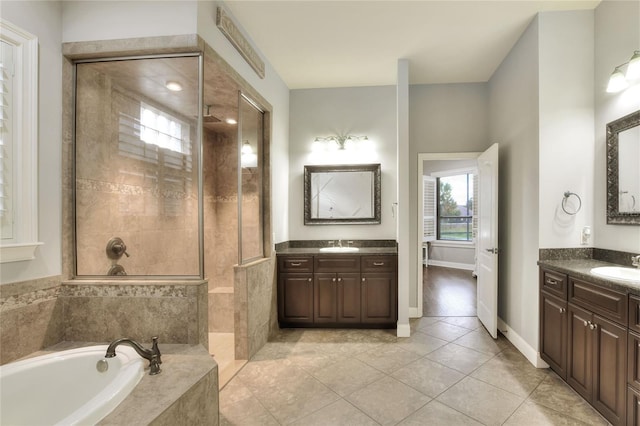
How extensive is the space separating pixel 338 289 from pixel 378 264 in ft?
1.83

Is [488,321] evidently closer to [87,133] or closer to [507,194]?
[507,194]

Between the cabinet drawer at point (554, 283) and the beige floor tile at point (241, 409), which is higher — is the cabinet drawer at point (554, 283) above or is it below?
above

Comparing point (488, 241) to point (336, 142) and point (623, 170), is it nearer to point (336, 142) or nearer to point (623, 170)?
point (623, 170)

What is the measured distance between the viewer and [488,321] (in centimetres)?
327

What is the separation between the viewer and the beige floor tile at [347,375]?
226 cm

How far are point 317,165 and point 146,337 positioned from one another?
272cm

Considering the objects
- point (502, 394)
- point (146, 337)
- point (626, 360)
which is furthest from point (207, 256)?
point (626, 360)

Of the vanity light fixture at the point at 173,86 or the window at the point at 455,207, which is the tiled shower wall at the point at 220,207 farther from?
the window at the point at 455,207

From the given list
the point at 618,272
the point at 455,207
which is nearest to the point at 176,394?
the point at 618,272

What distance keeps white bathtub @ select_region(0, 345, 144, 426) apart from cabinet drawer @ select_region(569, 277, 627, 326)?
2743 mm

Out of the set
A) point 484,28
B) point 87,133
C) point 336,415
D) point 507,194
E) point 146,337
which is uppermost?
point 484,28

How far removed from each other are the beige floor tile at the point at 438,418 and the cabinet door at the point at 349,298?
1.43 m

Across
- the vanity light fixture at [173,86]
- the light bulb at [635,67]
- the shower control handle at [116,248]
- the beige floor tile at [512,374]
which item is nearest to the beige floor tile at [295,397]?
the beige floor tile at [512,374]

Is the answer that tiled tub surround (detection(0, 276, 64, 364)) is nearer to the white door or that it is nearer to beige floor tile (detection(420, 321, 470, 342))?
beige floor tile (detection(420, 321, 470, 342))
